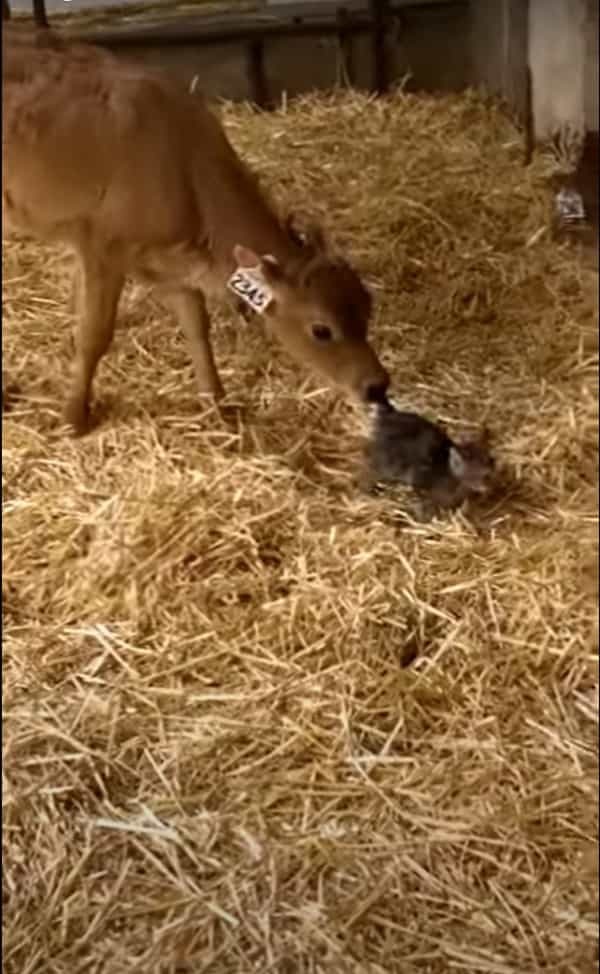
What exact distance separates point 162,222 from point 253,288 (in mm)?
155

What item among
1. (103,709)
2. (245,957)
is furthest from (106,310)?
(245,957)

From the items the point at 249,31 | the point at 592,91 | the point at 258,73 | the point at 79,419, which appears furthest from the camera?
the point at 249,31

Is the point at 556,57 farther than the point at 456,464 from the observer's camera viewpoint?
Yes

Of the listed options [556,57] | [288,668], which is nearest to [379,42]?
[556,57]

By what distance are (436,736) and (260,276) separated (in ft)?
2.20

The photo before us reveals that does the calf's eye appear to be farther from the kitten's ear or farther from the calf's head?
the kitten's ear

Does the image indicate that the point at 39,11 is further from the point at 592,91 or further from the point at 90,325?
the point at 592,91

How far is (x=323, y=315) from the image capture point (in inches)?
110

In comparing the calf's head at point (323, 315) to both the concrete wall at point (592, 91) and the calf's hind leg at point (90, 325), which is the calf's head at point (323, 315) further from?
the concrete wall at point (592, 91)

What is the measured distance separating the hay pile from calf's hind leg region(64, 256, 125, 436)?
Result: 3cm

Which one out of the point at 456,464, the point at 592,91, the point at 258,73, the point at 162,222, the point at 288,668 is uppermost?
the point at 592,91

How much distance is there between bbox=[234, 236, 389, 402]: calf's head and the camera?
276 cm

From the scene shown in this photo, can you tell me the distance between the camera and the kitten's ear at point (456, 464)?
2.84 meters

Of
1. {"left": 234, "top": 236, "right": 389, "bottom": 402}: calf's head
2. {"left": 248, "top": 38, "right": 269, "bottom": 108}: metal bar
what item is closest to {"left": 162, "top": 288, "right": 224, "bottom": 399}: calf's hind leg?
{"left": 234, "top": 236, "right": 389, "bottom": 402}: calf's head
